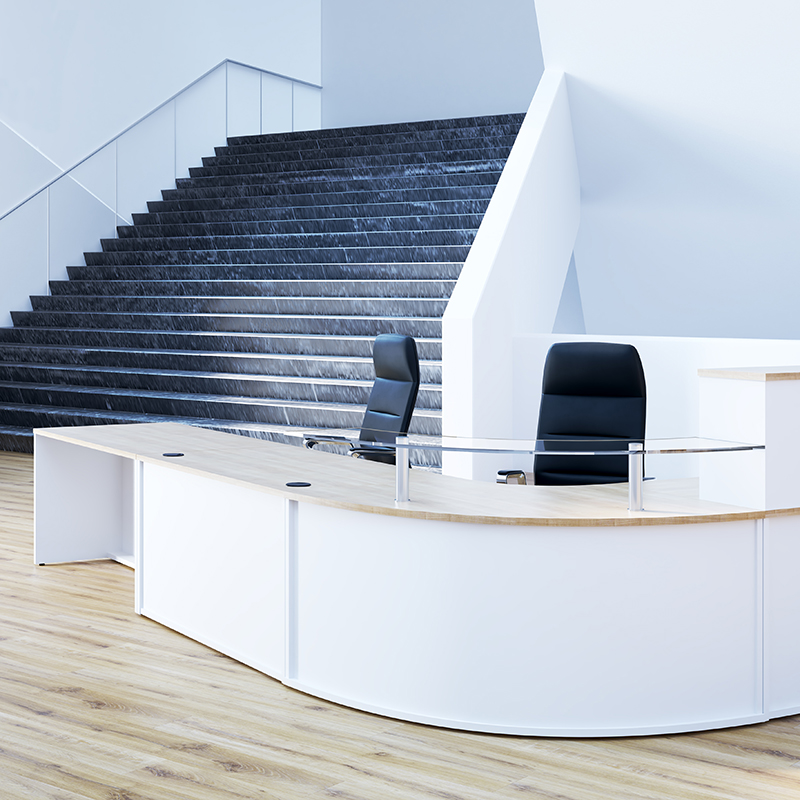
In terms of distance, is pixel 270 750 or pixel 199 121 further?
pixel 199 121

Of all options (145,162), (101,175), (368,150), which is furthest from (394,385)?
(145,162)

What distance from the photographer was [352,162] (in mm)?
10789

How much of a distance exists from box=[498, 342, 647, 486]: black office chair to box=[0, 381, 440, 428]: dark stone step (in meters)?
2.40

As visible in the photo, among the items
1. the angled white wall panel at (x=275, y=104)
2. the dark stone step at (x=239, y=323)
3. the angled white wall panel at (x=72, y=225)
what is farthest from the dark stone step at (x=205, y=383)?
the angled white wall panel at (x=275, y=104)

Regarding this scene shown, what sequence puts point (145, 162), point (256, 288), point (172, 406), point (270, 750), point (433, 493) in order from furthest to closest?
point (145, 162) < point (256, 288) < point (172, 406) < point (433, 493) < point (270, 750)

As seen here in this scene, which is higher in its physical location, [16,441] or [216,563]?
[16,441]

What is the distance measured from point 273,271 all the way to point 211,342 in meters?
0.88

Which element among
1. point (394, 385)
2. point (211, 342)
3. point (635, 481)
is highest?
point (211, 342)

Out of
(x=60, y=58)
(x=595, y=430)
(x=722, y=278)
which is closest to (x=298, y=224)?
(x=60, y=58)

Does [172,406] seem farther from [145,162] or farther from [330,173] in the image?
[145,162]

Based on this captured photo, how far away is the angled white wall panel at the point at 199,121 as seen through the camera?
1189 centimetres

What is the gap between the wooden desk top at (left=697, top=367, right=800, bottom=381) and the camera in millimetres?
3064

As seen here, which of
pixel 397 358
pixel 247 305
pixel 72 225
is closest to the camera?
pixel 397 358

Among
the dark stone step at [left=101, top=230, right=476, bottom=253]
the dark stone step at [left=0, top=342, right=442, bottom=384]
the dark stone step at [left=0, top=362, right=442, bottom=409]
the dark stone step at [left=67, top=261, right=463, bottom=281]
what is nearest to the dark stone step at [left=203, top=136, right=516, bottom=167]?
the dark stone step at [left=101, top=230, right=476, bottom=253]
